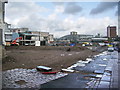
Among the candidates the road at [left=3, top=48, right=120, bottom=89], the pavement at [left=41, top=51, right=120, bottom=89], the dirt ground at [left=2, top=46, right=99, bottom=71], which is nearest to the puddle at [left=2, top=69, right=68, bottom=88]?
the road at [left=3, top=48, right=120, bottom=89]

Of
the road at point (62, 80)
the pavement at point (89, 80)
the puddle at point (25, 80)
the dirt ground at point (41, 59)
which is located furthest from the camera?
the dirt ground at point (41, 59)

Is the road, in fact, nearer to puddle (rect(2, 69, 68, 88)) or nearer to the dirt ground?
puddle (rect(2, 69, 68, 88))

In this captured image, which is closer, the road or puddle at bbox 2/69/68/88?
the road

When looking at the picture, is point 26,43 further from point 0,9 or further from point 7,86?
point 7,86

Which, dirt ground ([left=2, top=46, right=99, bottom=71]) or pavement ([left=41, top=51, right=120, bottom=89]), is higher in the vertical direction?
pavement ([left=41, top=51, right=120, bottom=89])

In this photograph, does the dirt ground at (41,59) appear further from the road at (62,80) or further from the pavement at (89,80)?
the pavement at (89,80)

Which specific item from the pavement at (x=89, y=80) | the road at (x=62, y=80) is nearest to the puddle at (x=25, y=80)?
the road at (x=62, y=80)

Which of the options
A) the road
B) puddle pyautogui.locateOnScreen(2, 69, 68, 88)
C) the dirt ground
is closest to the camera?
the road

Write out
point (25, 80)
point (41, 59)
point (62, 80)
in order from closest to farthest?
point (62, 80), point (25, 80), point (41, 59)

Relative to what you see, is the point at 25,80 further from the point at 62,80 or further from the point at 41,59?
the point at 41,59

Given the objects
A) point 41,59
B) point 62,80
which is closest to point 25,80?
point 62,80

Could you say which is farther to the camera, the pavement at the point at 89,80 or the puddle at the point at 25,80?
the puddle at the point at 25,80

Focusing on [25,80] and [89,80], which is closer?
[89,80]

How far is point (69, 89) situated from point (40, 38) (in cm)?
5717
